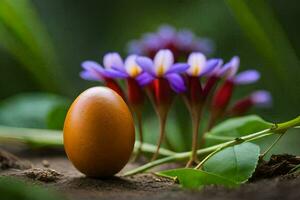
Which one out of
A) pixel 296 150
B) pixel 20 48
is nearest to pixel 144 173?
pixel 296 150

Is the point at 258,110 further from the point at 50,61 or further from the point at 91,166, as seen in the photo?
the point at 91,166

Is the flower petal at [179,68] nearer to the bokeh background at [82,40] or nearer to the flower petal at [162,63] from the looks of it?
the flower petal at [162,63]

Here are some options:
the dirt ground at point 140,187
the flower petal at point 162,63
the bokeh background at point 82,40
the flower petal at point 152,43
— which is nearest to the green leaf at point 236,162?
the dirt ground at point 140,187

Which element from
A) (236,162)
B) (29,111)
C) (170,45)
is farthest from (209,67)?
(29,111)

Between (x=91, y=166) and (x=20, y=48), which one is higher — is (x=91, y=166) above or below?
below

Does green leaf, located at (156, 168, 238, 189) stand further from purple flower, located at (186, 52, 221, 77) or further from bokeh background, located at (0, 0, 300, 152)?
bokeh background, located at (0, 0, 300, 152)

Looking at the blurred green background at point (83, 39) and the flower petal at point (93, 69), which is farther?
the blurred green background at point (83, 39)

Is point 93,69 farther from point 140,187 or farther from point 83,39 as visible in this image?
point 83,39
